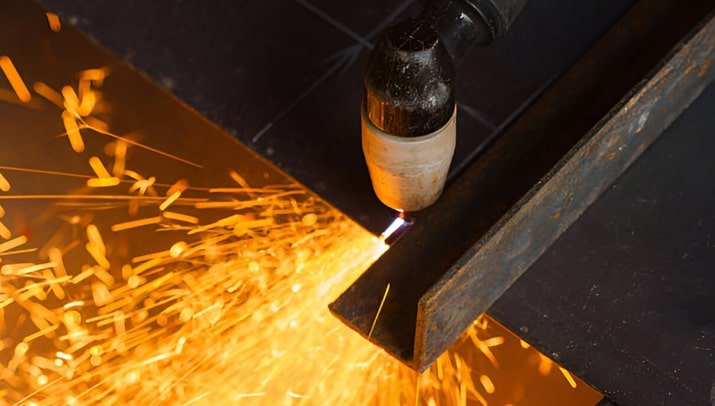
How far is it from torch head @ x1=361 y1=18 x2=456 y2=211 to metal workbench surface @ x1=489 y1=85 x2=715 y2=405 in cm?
25

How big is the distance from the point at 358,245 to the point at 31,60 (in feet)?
2.42

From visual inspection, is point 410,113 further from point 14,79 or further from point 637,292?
point 14,79

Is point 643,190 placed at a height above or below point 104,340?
above

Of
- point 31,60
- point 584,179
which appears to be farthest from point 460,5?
point 31,60

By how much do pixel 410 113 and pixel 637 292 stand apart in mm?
494

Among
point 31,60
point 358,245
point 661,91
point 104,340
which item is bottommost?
point 104,340

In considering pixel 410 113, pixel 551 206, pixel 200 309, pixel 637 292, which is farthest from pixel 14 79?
pixel 637 292

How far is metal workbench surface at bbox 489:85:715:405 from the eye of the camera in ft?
6.14

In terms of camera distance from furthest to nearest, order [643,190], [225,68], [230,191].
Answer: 1. [230,191]
2. [225,68]
3. [643,190]

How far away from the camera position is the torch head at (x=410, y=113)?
1656 millimetres

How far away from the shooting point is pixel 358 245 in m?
2.20

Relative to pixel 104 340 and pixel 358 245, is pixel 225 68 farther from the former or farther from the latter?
pixel 104 340

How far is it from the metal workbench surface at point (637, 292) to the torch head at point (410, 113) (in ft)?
0.81

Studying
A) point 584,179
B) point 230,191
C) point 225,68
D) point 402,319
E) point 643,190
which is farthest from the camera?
point 230,191
